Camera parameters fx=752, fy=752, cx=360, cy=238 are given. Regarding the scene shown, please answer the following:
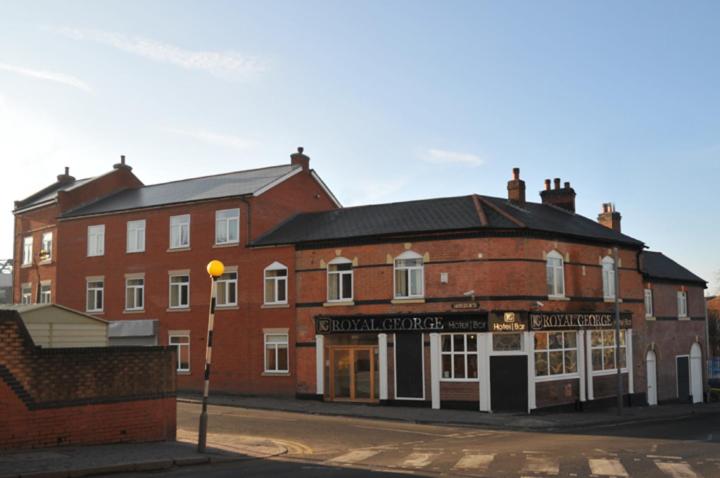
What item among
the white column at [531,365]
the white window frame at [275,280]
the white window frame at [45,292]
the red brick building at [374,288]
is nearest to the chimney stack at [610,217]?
the red brick building at [374,288]

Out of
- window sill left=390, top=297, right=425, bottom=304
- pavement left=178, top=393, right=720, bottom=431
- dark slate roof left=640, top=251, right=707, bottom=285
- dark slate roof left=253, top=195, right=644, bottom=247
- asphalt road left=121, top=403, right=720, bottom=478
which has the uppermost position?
dark slate roof left=253, top=195, right=644, bottom=247

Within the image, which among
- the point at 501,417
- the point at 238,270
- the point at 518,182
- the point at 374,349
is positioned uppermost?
the point at 518,182

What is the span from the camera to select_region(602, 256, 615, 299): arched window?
35031mm

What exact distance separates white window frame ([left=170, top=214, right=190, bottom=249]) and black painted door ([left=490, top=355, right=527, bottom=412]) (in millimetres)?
17193

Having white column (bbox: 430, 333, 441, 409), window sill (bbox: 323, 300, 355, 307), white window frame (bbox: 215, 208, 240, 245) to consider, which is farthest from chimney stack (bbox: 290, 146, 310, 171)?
white column (bbox: 430, 333, 441, 409)

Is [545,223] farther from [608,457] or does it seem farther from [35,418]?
[35,418]

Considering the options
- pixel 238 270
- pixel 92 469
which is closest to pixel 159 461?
pixel 92 469

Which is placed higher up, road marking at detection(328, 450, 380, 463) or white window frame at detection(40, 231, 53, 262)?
white window frame at detection(40, 231, 53, 262)

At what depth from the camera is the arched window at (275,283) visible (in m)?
34.6

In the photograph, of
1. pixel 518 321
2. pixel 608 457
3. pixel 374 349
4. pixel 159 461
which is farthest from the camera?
pixel 374 349

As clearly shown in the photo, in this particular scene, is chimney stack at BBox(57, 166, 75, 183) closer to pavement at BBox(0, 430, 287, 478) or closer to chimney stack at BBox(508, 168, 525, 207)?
chimney stack at BBox(508, 168, 525, 207)

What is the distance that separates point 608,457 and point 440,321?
13843 millimetres

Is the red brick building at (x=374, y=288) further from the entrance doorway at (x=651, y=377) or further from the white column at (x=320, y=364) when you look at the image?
the entrance doorway at (x=651, y=377)

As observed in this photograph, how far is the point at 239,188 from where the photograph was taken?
3784 centimetres
